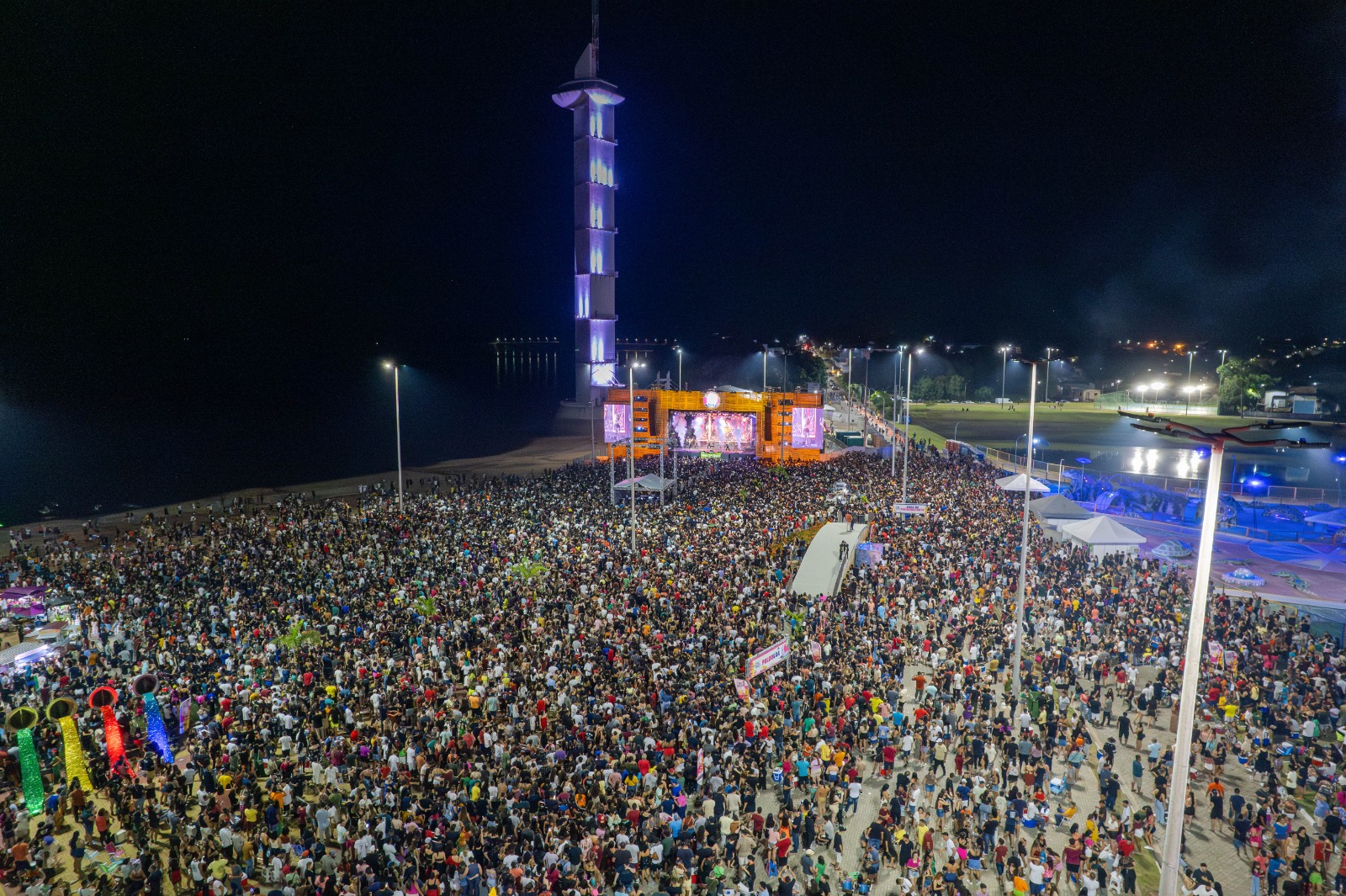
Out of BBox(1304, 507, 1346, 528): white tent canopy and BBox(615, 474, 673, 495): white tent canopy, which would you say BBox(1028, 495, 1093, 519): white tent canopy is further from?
BBox(615, 474, 673, 495): white tent canopy

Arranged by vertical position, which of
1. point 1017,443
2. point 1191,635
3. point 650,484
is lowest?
point 1017,443

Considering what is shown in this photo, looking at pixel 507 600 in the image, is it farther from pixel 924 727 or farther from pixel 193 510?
pixel 193 510

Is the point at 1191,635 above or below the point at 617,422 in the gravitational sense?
above

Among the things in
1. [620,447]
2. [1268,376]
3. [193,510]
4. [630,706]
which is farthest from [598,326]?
[630,706]

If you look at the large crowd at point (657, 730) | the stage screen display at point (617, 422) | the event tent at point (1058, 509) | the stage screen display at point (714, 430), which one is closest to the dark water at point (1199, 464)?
the stage screen display at point (714, 430)

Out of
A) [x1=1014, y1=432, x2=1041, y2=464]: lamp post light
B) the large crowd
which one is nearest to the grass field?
[x1=1014, y1=432, x2=1041, y2=464]: lamp post light

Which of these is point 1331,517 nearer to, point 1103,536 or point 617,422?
point 1103,536

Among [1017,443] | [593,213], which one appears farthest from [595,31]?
[1017,443]
